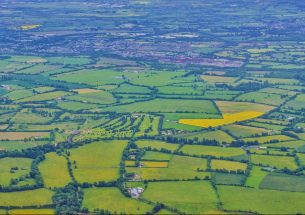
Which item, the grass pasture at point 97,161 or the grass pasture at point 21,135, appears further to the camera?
the grass pasture at point 21,135

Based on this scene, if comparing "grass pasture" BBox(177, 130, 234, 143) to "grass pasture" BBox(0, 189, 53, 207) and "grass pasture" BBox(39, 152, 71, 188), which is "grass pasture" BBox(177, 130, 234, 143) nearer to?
"grass pasture" BBox(39, 152, 71, 188)

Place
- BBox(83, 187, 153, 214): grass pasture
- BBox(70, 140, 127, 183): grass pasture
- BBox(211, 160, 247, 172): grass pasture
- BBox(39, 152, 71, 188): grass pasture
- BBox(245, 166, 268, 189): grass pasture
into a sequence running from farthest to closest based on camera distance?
1. BBox(211, 160, 247, 172): grass pasture
2. BBox(70, 140, 127, 183): grass pasture
3. BBox(245, 166, 268, 189): grass pasture
4. BBox(39, 152, 71, 188): grass pasture
5. BBox(83, 187, 153, 214): grass pasture

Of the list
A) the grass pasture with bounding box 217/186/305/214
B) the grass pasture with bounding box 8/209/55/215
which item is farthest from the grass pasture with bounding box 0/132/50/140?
the grass pasture with bounding box 217/186/305/214

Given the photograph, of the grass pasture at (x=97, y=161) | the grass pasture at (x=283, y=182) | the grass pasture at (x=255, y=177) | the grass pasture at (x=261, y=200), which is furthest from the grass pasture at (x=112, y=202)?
the grass pasture at (x=283, y=182)

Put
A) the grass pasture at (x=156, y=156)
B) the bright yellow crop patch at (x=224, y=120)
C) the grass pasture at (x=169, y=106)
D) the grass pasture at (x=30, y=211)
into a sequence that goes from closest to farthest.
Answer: the grass pasture at (x=30, y=211), the grass pasture at (x=156, y=156), the bright yellow crop patch at (x=224, y=120), the grass pasture at (x=169, y=106)

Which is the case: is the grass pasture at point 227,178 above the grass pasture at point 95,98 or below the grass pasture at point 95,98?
above

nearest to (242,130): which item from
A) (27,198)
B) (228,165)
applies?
(228,165)

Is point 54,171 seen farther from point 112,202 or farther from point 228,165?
point 228,165

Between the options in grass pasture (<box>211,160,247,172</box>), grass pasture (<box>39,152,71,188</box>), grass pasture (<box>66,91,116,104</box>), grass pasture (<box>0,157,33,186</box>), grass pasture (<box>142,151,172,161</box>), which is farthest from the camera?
grass pasture (<box>66,91,116,104</box>)

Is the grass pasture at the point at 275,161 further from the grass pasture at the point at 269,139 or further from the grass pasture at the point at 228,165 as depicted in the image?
the grass pasture at the point at 269,139
